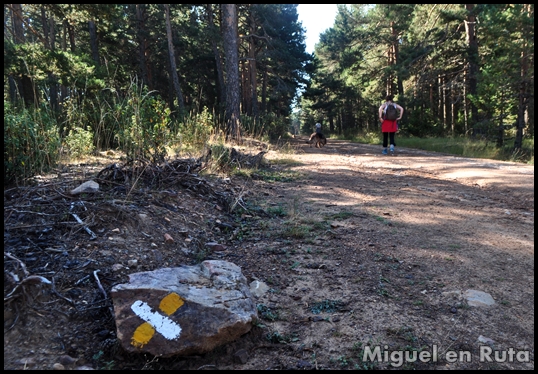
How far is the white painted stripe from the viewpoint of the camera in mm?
1652

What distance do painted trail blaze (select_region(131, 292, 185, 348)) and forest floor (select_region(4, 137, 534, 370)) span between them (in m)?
0.10

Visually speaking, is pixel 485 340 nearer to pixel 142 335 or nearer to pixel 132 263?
pixel 142 335

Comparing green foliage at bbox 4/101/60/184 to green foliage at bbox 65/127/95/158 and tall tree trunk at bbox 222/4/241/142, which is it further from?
tall tree trunk at bbox 222/4/241/142

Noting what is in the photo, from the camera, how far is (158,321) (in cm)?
168

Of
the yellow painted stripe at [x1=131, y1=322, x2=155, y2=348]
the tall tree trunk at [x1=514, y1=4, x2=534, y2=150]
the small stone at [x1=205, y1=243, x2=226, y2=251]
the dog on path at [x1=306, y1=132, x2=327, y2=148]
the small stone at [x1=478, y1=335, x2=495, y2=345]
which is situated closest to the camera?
the yellow painted stripe at [x1=131, y1=322, x2=155, y2=348]

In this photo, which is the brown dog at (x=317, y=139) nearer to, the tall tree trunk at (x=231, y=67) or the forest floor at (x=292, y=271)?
the tall tree trunk at (x=231, y=67)

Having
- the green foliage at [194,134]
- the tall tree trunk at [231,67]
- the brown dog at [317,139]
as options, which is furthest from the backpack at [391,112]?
the green foliage at [194,134]

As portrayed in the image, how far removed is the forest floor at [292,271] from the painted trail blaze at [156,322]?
0.33 feet

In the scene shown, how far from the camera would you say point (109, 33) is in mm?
20500

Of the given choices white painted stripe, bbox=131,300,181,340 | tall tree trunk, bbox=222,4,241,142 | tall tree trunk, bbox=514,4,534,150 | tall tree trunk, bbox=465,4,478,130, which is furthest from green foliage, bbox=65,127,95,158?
tall tree trunk, bbox=465,4,478,130

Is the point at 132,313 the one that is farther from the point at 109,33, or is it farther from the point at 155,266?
the point at 109,33

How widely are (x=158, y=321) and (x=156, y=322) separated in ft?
0.03

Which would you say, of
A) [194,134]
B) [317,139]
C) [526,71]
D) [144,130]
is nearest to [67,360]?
[144,130]

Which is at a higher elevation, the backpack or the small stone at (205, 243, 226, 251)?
the backpack
